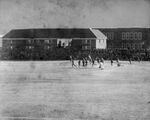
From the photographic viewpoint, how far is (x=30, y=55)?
310 inches

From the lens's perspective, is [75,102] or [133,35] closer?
[75,102]

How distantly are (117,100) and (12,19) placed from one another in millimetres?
2190

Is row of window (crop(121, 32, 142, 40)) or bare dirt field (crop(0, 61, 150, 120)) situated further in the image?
row of window (crop(121, 32, 142, 40))

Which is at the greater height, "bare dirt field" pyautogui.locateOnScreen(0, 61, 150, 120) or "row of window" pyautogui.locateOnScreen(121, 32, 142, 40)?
"row of window" pyautogui.locateOnScreen(121, 32, 142, 40)

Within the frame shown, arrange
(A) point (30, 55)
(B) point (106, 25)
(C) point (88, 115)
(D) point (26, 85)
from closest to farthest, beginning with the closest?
(C) point (88, 115) < (B) point (106, 25) < (D) point (26, 85) < (A) point (30, 55)

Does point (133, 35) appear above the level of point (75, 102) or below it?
above

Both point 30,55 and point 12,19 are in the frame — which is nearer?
point 12,19

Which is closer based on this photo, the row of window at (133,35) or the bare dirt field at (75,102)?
the bare dirt field at (75,102)

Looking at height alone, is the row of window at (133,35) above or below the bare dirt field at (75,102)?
above

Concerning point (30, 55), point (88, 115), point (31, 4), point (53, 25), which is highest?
point (31, 4)

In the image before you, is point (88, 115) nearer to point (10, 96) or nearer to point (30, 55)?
point (10, 96)

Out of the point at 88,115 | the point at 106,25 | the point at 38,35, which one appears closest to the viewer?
the point at 88,115

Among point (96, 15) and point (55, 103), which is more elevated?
point (96, 15)

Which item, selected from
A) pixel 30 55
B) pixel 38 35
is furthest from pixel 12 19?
A: pixel 30 55
